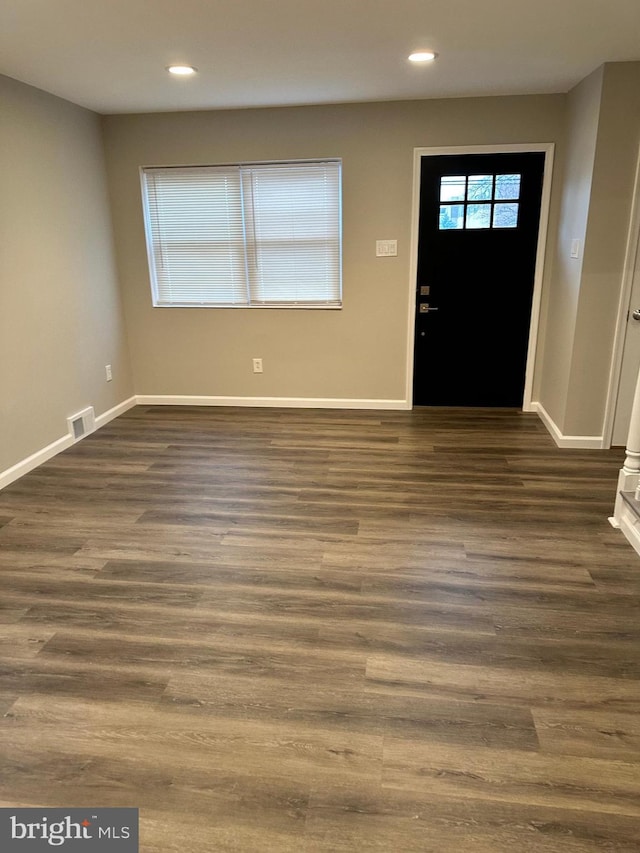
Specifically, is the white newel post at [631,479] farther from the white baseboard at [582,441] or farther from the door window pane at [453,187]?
the door window pane at [453,187]

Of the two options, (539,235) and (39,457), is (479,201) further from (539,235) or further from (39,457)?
(39,457)

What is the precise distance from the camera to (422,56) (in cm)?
315

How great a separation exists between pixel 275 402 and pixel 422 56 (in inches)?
112

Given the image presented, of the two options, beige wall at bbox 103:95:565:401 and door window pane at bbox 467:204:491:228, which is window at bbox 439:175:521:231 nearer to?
door window pane at bbox 467:204:491:228

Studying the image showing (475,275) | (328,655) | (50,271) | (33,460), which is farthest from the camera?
(475,275)

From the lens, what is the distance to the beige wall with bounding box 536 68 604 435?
363 centimetres

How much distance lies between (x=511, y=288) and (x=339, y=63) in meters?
2.15

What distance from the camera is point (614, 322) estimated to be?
149 inches

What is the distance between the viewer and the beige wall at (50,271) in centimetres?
354

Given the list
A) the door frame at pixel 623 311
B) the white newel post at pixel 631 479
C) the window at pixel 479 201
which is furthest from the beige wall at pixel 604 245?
the white newel post at pixel 631 479

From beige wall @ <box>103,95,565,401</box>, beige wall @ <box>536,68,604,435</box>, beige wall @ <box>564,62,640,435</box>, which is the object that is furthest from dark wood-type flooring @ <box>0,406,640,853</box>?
beige wall @ <box>103,95,565,401</box>

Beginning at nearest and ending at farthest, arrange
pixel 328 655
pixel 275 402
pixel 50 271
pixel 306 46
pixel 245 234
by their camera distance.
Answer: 1. pixel 328 655
2. pixel 306 46
3. pixel 50 271
4. pixel 245 234
5. pixel 275 402

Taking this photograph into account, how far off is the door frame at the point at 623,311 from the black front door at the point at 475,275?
88 cm

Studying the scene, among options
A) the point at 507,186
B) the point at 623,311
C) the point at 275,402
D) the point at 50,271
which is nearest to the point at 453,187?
the point at 507,186
